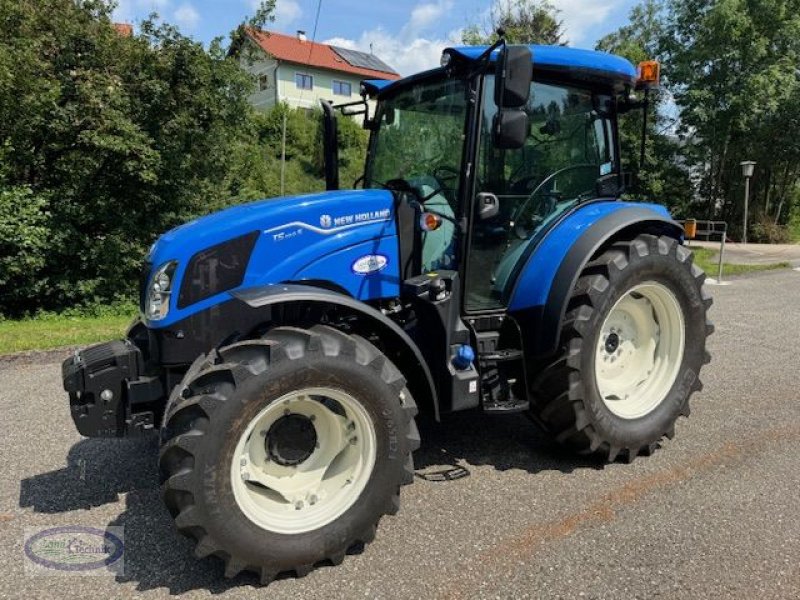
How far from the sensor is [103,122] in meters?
9.30

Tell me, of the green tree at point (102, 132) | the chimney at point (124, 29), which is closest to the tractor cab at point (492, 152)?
the green tree at point (102, 132)

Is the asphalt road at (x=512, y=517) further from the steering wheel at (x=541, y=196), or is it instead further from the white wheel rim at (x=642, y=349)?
the steering wheel at (x=541, y=196)

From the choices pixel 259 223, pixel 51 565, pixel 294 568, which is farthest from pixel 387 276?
pixel 51 565

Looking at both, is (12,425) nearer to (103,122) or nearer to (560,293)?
(560,293)

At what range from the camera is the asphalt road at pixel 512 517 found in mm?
2566

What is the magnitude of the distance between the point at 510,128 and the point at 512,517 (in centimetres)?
191

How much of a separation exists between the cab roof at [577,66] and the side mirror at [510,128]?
17.4 inches

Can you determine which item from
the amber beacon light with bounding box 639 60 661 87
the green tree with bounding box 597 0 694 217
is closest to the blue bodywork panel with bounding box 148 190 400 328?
the amber beacon light with bounding box 639 60 661 87

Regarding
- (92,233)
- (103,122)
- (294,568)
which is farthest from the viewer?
(92,233)

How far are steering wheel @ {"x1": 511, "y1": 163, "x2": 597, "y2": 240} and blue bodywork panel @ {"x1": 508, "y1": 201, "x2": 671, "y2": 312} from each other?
0.12 meters

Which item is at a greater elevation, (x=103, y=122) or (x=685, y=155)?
(x=685, y=155)

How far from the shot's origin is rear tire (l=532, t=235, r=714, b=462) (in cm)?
344

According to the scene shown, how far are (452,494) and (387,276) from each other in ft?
3.99

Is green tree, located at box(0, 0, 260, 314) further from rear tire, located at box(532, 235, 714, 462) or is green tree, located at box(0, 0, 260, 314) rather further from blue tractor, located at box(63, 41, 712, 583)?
rear tire, located at box(532, 235, 714, 462)
